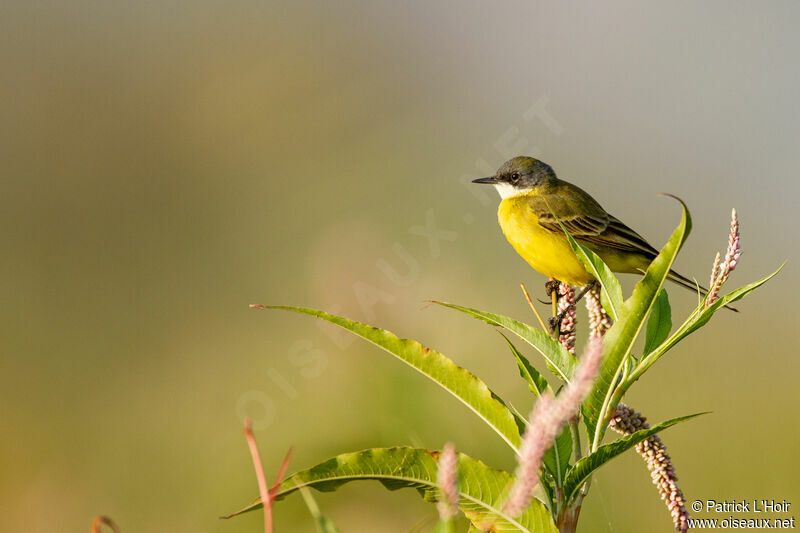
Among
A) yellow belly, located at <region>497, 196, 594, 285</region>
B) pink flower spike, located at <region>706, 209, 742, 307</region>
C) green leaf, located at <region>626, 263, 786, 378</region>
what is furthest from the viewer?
yellow belly, located at <region>497, 196, 594, 285</region>

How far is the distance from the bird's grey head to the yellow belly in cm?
18

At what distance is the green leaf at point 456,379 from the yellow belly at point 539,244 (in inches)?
89.9

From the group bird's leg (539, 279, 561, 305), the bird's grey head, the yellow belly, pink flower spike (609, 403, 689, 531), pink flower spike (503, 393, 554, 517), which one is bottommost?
pink flower spike (609, 403, 689, 531)

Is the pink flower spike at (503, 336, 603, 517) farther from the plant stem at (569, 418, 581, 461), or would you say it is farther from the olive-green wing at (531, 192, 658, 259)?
the olive-green wing at (531, 192, 658, 259)

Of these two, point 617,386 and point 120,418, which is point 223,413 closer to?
point 120,418

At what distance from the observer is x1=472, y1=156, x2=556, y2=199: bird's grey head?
455 centimetres

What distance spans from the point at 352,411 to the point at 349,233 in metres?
2.13

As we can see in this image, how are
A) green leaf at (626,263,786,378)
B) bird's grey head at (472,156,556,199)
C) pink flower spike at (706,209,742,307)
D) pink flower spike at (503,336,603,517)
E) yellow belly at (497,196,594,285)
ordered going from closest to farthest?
pink flower spike at (503,336,603,517)
pink flower spike at (706,209,742,307)
green leaf at (626,263,786,378)
yellow belly at (497,196,594,285)
bird's grey head at (472,156,556,199)

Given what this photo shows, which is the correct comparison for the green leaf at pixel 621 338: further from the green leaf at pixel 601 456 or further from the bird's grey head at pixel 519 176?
the bird's grey head at pixel 519 176

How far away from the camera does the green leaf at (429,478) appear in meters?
1.14

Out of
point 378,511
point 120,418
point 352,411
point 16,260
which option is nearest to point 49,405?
point 120,418

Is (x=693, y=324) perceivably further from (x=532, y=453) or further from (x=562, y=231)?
(x=562, y=231)

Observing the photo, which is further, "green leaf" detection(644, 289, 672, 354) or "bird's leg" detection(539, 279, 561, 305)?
"bird's leg" detection(539, 279, 561, 305)

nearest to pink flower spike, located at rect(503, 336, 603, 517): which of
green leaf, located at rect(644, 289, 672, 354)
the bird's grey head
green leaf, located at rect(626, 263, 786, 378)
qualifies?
→ green leaf, located at rect(626, 263, 786, 378)
